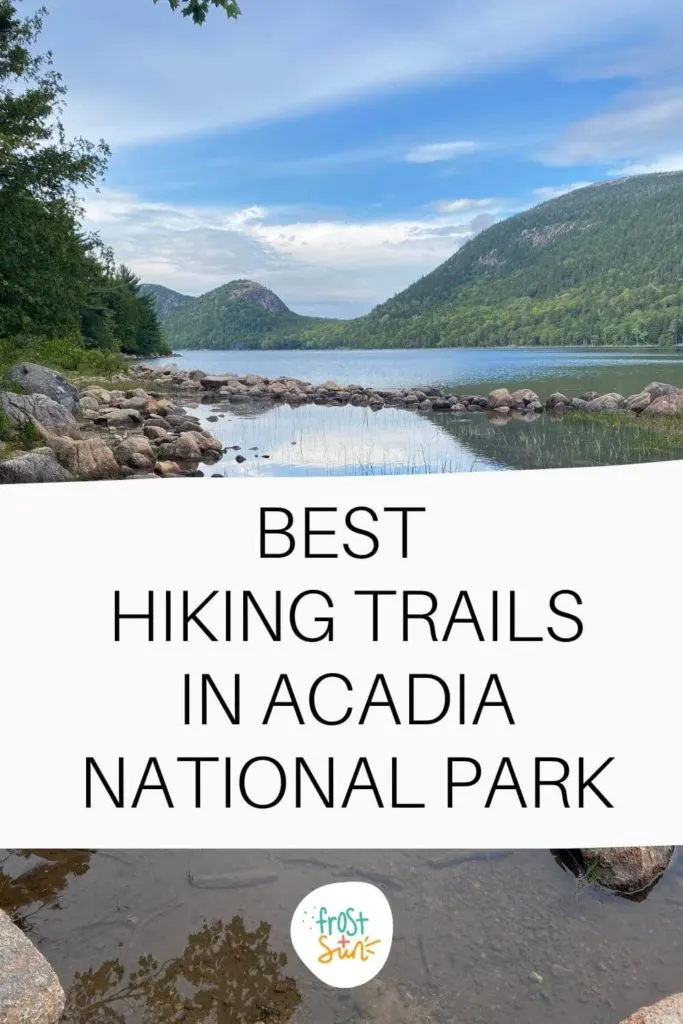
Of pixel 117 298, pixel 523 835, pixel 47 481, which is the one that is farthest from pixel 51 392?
pixel 117 298

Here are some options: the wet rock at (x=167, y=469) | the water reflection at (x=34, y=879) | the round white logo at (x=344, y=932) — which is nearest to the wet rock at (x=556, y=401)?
the wet rock at (x=167, y=469)

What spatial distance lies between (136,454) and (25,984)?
49.4 feet

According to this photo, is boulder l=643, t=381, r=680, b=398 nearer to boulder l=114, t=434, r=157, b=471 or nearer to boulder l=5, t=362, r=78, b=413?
boulder l=114, t=434, r=157, b=471

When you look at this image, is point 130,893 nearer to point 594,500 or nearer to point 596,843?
point 596,843

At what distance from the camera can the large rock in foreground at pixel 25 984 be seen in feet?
10.5

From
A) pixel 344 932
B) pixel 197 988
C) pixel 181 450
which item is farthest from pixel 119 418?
pixel 197 988

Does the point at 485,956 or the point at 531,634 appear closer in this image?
the point at 485,956

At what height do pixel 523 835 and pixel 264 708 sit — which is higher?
pixel 264 708

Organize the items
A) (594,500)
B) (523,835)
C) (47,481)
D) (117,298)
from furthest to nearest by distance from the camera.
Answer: (117,298) → (47,481) → (594,500) → (523,835)

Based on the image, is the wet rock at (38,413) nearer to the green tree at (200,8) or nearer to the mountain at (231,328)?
the green tree at (200,8)

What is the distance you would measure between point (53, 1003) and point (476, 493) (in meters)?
4.37

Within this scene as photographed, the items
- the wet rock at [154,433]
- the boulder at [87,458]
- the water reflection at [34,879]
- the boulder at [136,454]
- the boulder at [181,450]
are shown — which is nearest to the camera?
the water reflection at [34,879]

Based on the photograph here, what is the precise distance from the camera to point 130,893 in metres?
4.20

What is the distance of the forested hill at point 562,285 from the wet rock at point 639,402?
285ft
